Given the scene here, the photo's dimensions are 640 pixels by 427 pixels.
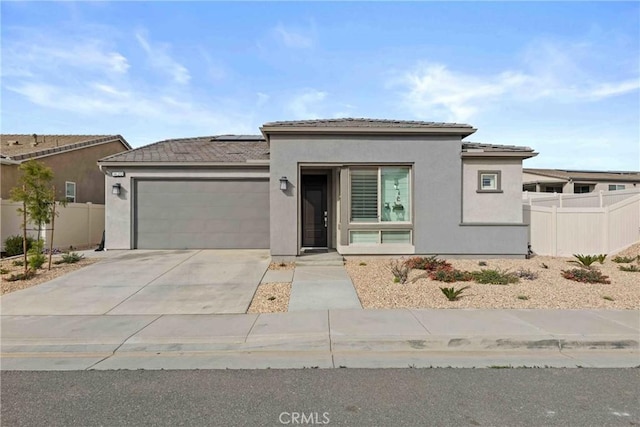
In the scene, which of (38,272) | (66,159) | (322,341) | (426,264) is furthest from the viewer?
(66,159)

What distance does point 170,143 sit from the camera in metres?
16.9

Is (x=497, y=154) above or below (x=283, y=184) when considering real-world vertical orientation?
above

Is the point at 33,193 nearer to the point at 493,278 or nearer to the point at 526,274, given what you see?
the point at 493,278

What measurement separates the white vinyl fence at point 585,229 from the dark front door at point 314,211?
7.14 metres

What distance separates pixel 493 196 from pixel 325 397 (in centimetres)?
968

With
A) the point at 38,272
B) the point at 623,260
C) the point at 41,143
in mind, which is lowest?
the point at 38,272

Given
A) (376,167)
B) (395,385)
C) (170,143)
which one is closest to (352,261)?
(376,167)

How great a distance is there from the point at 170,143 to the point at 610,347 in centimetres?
1655

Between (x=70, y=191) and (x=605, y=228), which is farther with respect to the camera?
(x=70, y=191)

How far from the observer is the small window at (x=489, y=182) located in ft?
37.9

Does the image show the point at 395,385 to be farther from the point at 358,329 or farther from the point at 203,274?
the point at 203,274

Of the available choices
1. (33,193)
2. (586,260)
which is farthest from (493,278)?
(33,193)

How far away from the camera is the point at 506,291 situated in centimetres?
785

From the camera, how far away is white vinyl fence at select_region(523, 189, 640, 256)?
12117 mm
